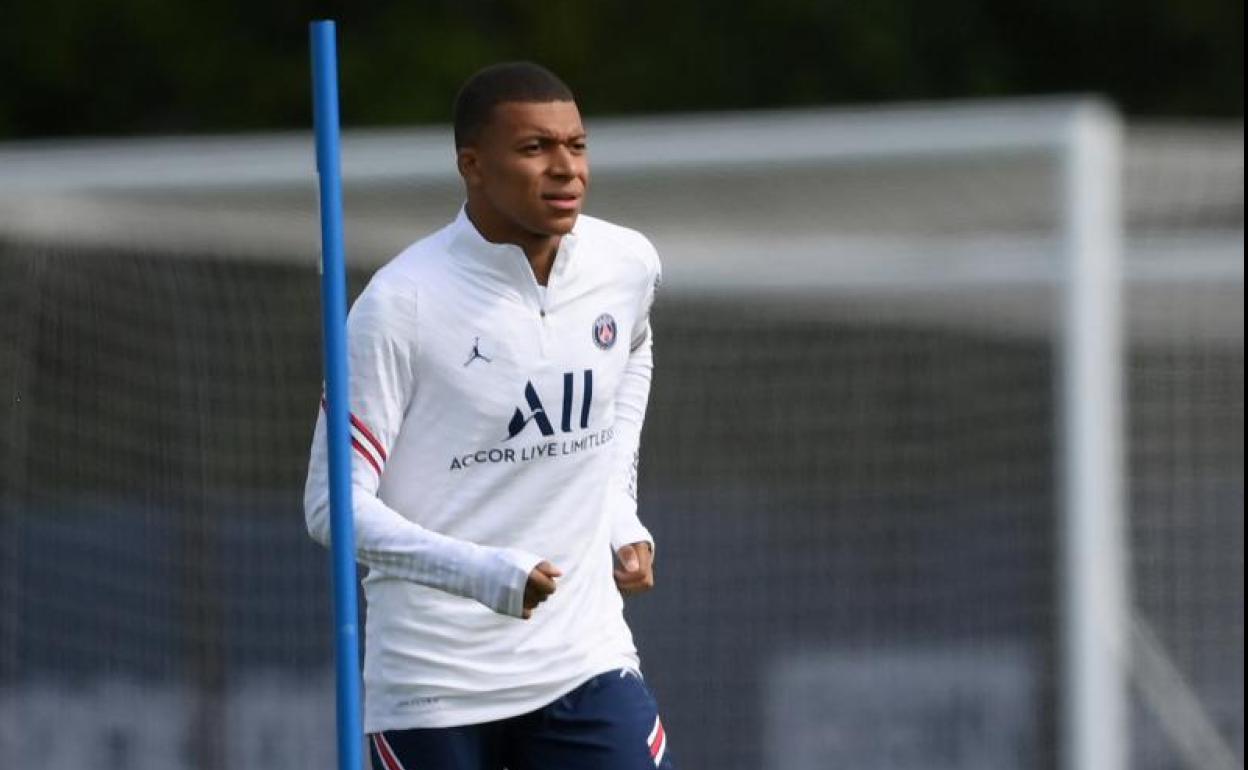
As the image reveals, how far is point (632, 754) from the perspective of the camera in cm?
448

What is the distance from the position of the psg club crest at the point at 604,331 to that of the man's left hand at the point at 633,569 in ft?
1.13

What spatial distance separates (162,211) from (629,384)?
14.3 ft

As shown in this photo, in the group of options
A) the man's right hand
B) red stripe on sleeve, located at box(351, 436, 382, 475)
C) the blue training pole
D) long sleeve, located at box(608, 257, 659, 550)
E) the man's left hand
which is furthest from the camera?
long sleeve, located at box(608, 257, 659, 550)

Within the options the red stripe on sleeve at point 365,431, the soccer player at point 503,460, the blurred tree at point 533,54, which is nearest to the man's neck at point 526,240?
the soccer player at point 503,460

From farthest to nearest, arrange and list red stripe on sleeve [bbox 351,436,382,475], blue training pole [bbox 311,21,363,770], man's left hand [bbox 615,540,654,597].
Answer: man's left hand [bbox 615,540,654,597]
red stripe on sleeve [bbox 351,436,382,475]
blue training pole [bbox 311,21,363,770]

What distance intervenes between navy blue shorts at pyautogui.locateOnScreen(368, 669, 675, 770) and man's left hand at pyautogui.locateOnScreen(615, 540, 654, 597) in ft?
0.63

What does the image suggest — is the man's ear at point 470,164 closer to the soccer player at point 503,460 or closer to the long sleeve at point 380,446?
the soccer player at point 503,460

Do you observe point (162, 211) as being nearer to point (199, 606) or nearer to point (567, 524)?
point (199, 606)

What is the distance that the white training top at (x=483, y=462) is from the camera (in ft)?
14.1

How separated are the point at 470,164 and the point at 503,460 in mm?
497

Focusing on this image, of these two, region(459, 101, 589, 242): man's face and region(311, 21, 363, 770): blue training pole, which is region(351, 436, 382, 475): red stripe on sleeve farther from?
region(459, 101, 589, 242): man's face

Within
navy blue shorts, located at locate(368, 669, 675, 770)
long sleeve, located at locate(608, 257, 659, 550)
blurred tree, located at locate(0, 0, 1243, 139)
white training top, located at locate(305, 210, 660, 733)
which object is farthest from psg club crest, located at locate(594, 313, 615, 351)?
blurred tree, located at locate(0, 0, 1243, 139)

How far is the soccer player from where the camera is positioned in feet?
14.1

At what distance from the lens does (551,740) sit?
4.46 metres
